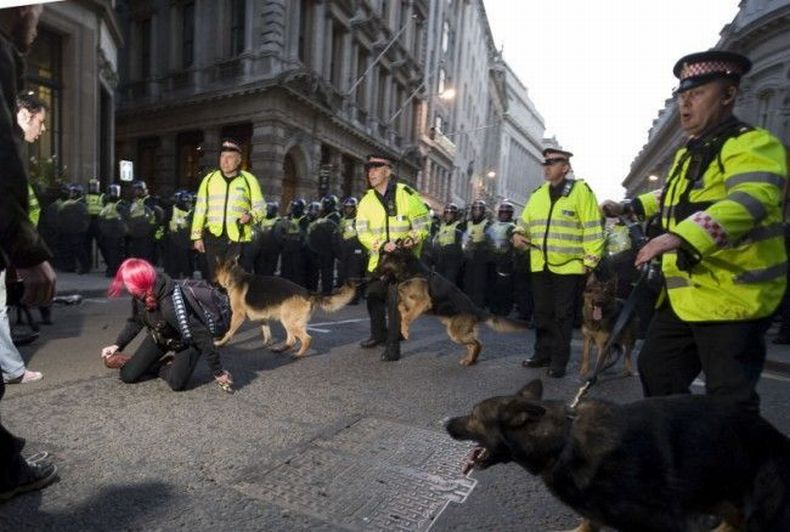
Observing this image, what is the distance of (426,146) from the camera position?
4025 centimetres

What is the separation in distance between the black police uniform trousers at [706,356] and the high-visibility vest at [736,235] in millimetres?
69

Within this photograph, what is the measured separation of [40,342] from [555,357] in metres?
5.46

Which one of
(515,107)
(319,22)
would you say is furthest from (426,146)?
(515,107)

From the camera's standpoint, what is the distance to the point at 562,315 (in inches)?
200

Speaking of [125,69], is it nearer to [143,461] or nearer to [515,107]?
[143,461]

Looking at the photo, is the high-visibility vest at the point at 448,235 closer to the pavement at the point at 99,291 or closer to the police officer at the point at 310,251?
the police officer at the point at 310,251

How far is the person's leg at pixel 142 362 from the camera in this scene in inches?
162

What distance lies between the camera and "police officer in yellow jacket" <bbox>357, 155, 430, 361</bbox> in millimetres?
5484

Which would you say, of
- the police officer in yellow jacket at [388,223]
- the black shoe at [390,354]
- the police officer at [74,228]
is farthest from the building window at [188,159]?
the black shoe at [390,354]

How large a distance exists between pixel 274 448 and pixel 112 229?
1002 centimetres

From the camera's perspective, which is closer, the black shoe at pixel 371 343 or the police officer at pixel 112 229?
the black shoe at pixel 371 343

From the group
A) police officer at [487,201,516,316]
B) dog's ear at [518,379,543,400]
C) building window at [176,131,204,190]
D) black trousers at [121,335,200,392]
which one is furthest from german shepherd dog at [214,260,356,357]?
building window at [176,131,204,190]

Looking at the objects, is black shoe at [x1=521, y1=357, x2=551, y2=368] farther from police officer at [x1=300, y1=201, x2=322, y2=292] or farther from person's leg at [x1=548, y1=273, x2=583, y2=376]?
police officer at [x1=300, y1=201, x2=322, y2=292]

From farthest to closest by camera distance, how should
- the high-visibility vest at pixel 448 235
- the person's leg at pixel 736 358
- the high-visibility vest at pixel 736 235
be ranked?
the high-visibility vest at pixel 448 235 < the person's leg at pixel 736 358 < the high-visibility vest at pixel 736 235
